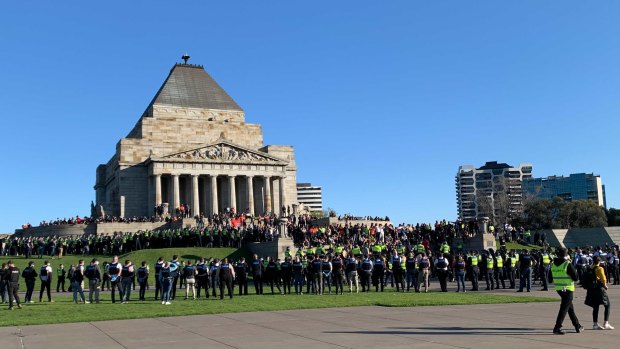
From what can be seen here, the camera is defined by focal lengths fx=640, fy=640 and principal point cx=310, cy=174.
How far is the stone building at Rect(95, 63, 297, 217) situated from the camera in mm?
74125

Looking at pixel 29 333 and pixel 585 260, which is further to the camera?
pixel 585 260

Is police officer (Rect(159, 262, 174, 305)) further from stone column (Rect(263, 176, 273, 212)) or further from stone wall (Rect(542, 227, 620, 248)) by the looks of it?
stone column (Rect(263, 176, 273, 212))

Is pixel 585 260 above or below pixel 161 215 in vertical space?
below

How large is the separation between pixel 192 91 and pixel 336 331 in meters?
80.3

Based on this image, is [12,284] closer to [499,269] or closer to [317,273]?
[317,273]

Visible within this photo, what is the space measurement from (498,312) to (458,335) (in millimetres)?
5057

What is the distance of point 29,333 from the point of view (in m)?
15.1

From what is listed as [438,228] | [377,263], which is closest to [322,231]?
[438,228]

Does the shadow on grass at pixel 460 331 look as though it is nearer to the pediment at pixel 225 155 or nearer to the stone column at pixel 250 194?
the pediment at pixel 225 155

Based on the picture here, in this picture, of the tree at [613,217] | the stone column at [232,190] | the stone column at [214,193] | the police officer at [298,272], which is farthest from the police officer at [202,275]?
the tree at [613,217]

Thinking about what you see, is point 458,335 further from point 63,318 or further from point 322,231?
point 322,231

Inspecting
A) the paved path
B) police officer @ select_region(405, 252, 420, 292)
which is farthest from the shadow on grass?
police officer @ select_region(405, 252, 420, 292)

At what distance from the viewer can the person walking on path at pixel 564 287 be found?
524 inches

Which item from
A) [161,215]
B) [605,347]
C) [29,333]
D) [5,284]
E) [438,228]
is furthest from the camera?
→ [161,215]
